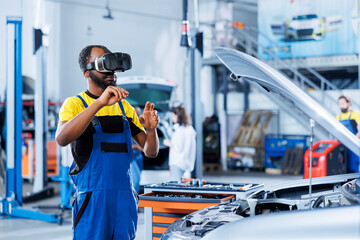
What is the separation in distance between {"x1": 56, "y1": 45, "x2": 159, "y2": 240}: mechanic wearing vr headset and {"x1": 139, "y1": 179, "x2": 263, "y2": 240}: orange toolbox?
2.95ft

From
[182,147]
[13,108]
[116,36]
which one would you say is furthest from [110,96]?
[116,36]

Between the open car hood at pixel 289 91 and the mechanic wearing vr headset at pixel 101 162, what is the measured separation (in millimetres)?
552

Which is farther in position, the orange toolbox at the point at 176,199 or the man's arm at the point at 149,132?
the orange toolbox at the point at 176,199

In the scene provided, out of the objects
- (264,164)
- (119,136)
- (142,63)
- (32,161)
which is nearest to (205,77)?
(142,63)

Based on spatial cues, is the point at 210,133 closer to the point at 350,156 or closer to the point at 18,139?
the point at 350,156

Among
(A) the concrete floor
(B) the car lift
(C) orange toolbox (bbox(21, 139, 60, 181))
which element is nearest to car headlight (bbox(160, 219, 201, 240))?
(A) the concrete floor

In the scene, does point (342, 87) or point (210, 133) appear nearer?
point (210, 133)

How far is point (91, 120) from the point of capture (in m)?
2.15

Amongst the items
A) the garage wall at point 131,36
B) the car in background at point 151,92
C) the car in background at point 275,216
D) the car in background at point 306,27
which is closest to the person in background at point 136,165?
the car in background at point 151,92

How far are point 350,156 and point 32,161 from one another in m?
6.29

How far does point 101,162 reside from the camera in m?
2.23

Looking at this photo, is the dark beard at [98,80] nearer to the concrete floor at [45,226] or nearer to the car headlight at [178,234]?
the car headlight at [178,234]

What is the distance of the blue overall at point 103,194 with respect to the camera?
220 cm

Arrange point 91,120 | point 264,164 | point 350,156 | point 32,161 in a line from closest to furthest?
point 91,120
point 350,156
point 32,161
point 264,164
